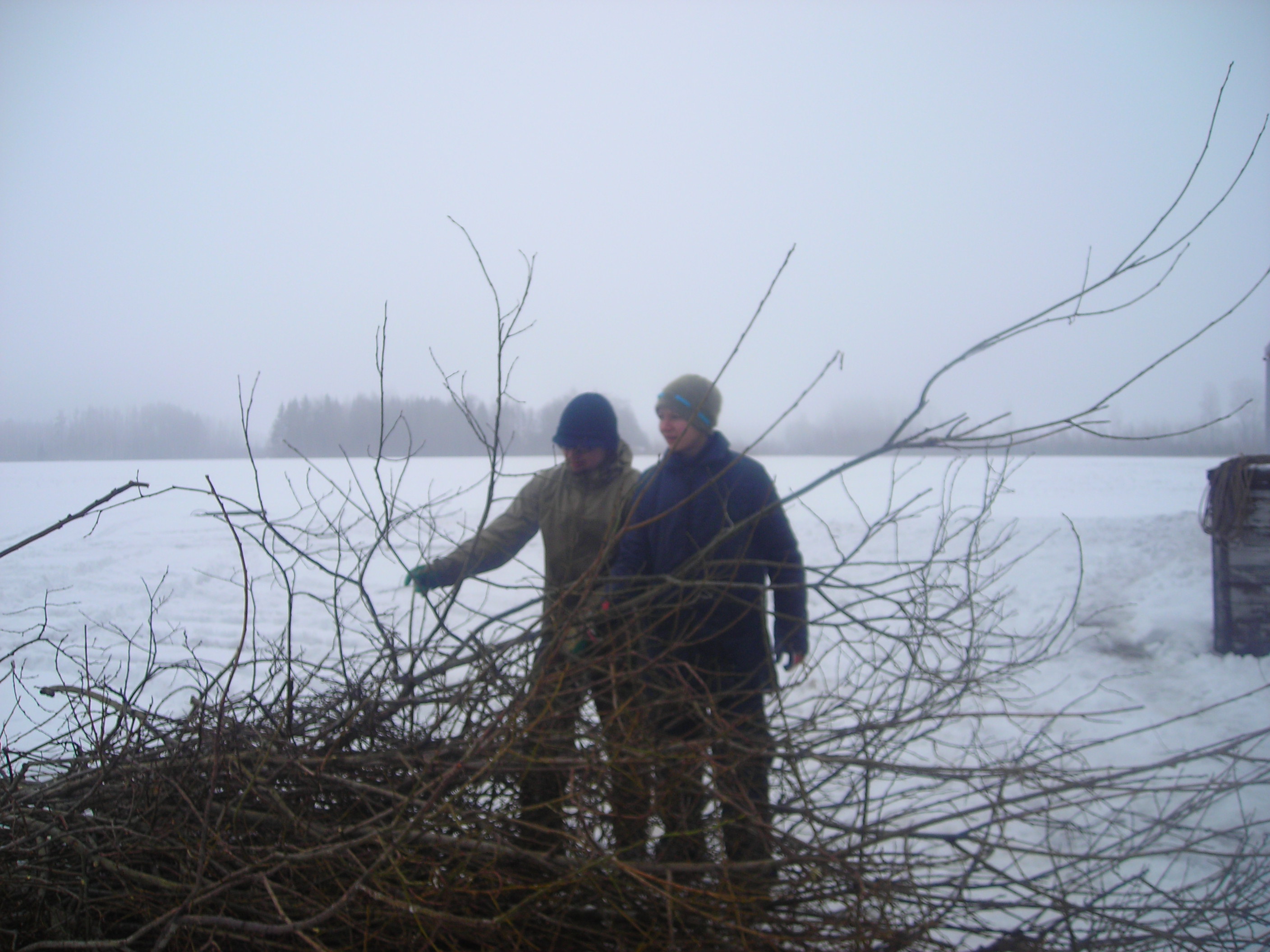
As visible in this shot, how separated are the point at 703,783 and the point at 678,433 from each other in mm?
1010

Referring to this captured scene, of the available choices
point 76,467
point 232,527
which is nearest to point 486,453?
point 232,527

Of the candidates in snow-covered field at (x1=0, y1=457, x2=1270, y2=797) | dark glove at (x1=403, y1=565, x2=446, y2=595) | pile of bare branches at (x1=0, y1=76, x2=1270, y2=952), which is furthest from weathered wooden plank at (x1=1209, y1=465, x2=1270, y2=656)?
dark glove at (x1=403, y1=565, x2=446, y2=595)

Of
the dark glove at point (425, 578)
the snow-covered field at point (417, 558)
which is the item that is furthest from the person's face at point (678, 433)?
the dark glove at point (425, 578)

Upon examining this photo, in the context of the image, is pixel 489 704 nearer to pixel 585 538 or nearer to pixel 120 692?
pixel 585 538

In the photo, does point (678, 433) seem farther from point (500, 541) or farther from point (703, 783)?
point (703, 783)

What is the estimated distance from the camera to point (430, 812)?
128cm

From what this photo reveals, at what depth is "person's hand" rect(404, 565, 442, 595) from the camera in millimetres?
2062

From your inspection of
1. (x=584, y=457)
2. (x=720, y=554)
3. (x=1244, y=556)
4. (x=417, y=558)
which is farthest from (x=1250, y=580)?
(x=417, y=558)

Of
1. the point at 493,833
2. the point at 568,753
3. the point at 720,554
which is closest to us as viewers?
the point at 493,833

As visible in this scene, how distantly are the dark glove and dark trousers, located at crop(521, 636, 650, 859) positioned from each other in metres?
0.65

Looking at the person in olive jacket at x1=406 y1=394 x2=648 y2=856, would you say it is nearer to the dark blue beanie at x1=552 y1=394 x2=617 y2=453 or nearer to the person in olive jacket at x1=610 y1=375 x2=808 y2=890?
the dark blue beanie at x1=552 y1=394 x2=617 y2=453

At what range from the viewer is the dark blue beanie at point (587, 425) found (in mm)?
2230

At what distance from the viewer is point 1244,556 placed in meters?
4.04

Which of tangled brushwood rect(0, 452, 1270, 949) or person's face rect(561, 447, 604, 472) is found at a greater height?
person's face rect(561, 447, 604, 472)
